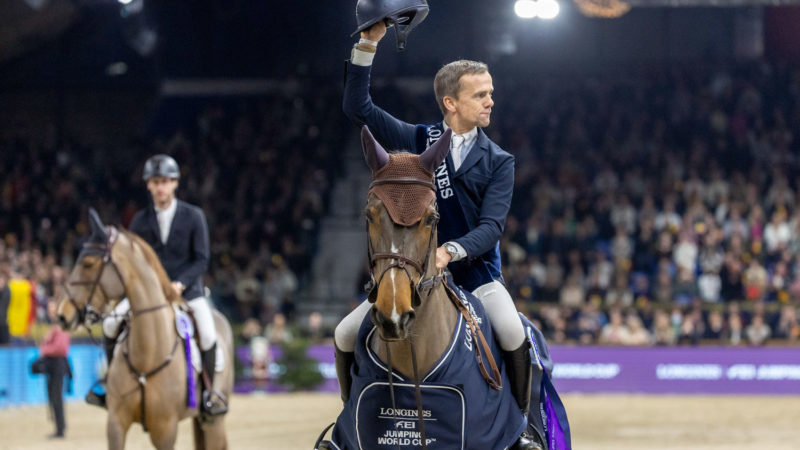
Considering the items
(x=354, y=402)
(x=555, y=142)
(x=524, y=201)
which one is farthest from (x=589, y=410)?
(x=354, y=402)

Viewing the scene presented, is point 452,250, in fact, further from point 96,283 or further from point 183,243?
point 183,243

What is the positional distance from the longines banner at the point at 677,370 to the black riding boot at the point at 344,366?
589 inches

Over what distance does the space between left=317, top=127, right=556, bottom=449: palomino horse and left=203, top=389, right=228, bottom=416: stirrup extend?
14.0ft

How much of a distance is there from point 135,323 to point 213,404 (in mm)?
998

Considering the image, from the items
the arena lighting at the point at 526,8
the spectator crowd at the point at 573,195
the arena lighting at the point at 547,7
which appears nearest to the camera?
the arena lighting at the point at 547,7

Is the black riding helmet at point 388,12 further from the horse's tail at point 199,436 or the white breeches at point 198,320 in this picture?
the horse's tail at point 199,436

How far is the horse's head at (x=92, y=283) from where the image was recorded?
852 cm

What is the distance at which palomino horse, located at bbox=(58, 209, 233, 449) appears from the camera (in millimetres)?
8562

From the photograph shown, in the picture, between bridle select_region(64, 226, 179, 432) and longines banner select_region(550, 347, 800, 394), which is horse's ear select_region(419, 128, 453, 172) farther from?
longines banner select_region(550, 347, 800, 394)

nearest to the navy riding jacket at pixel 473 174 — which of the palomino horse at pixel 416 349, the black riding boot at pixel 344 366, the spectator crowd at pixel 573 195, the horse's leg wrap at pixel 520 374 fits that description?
the palomino horse at pixel 416 349

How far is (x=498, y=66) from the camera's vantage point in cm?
2872

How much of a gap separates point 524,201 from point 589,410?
777 centimetres

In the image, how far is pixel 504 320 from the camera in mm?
5285

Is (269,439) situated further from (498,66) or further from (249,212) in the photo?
(498,66)
